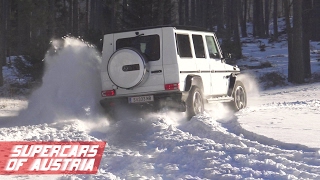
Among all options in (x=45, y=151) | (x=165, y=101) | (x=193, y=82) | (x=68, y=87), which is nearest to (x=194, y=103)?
(x=193, y=82)

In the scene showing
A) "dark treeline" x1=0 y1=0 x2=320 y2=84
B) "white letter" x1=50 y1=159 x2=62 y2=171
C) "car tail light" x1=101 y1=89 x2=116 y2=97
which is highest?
"dark treeline" x1=0 y1=0 x2=320 y2=84

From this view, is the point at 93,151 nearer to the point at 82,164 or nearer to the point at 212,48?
the point at 82,164

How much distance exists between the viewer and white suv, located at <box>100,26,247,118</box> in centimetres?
1025

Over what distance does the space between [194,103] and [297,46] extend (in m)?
11.4

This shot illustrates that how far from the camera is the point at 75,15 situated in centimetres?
4356

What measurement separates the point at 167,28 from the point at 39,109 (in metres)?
3.86

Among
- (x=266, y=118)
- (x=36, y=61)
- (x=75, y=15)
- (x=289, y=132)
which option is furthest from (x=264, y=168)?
(x=75, y=15)

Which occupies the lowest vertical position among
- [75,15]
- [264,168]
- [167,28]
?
[264,168]

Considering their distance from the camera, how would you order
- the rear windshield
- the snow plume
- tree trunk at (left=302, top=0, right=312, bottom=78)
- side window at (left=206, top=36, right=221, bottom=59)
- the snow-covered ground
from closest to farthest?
the snow-covered ground < the rear windshield < the snow plume < side window at (left=206, top=36, right=221, bottom=59) < tree trunk at (left=302, top=0, right=312, bottom=78)

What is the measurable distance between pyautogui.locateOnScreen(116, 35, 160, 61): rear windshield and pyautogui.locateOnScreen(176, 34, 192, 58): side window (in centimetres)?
47

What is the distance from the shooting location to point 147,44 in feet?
34.6

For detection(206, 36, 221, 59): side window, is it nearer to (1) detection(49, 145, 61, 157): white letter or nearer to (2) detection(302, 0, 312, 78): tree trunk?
(1) detection(49, 145, 61, 157): white letter

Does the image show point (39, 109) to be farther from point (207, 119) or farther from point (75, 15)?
point (75, 15)

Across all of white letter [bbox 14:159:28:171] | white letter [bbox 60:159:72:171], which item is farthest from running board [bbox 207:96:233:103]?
white letter [bbox 14:159:28:171]
